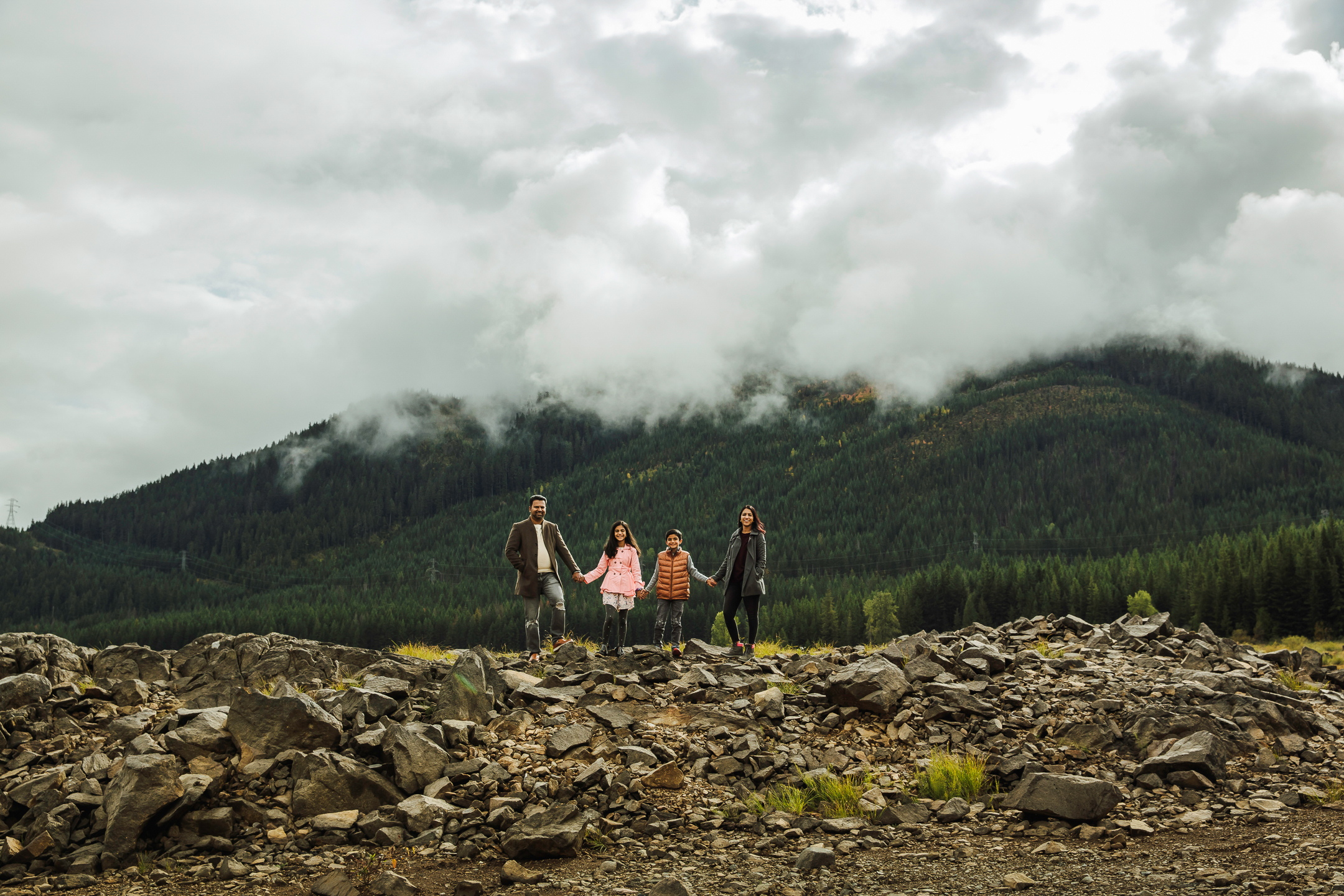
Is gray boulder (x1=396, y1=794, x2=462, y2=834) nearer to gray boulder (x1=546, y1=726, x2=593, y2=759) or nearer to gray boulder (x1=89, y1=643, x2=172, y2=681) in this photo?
gray boulder (x1=546, y1=726, x2=593, y2=759)

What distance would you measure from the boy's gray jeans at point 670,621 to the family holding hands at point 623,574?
0.02 m

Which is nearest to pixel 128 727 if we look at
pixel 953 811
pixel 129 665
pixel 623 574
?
pixel 129 665

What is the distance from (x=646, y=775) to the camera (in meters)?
11.5

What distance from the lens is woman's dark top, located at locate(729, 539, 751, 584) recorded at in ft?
58.0

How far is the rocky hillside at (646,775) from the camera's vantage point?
31.4ft

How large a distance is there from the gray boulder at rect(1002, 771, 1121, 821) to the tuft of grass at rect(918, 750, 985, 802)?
66cm

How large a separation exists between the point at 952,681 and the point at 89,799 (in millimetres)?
13196

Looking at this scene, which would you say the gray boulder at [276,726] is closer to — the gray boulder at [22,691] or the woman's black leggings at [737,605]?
the gray boulder at [22,691]

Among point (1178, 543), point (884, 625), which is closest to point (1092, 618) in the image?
point (884, 625)

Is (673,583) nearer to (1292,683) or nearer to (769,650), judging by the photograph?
(769,650)

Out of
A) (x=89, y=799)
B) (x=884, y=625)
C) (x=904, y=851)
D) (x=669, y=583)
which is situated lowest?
(x=884, y=625)

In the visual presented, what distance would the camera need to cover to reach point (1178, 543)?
146 metres

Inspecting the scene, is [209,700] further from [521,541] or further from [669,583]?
[669,583]

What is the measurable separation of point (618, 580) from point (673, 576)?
1187mm
